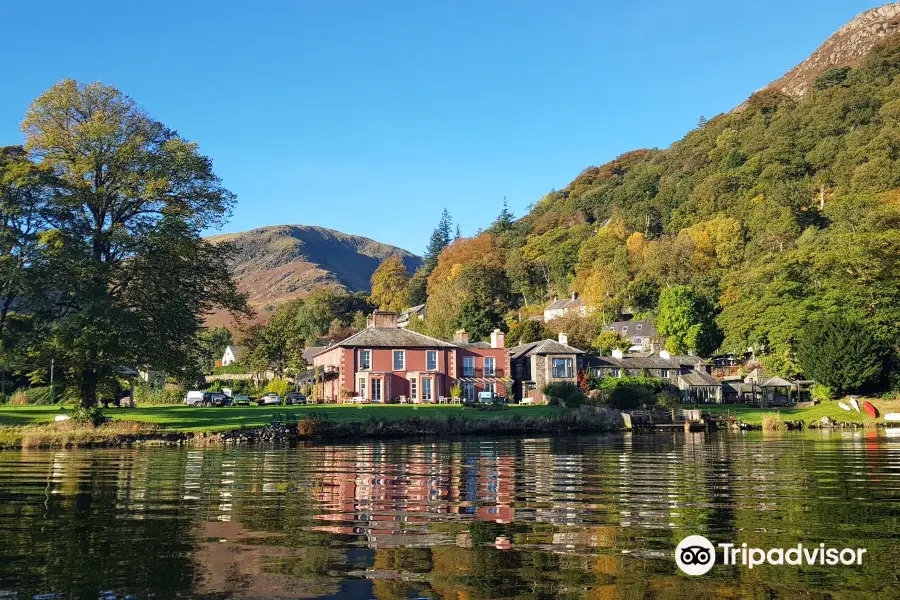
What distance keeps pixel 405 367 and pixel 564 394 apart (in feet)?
44.9

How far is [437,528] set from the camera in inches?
433

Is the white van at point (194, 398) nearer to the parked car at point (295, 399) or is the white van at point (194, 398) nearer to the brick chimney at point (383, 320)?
the parked car at point (295, 399)

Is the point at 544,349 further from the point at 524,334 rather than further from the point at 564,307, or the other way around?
the point at 564,307

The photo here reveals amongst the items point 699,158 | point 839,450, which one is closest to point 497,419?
point 839,450

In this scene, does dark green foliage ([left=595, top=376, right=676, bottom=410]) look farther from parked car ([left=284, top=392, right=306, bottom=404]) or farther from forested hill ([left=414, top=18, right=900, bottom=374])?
parked car ([left=284, top=392, right=306, bottom=404])

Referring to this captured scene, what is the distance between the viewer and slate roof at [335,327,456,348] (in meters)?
62.4

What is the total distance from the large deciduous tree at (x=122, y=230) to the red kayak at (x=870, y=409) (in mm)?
45294

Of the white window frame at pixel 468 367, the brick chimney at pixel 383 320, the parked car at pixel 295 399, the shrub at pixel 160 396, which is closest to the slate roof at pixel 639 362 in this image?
the white window frame at pixel 468 367

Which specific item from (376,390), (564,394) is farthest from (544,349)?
(376,390)

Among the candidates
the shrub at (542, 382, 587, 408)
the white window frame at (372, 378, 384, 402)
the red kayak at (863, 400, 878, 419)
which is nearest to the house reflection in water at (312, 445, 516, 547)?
the shrub at (542, 382, 587, 408)

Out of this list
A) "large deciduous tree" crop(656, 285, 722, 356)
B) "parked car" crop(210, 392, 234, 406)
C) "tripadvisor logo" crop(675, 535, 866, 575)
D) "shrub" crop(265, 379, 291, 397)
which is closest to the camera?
"tripadvisor logo" crop(675, 535, 866, 575)

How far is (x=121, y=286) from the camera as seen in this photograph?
1496 inches

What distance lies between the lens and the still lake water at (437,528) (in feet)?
25.4

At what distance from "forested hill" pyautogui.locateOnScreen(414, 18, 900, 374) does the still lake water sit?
52.7m
